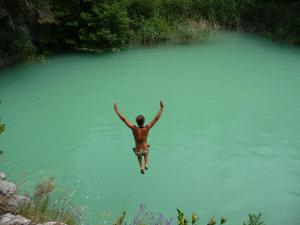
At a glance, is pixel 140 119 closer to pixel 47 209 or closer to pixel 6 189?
pixel 47 209

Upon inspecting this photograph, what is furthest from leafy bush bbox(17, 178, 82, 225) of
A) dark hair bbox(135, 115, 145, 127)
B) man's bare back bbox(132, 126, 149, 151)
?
dark hair bbox(135, 115, 145, 127)

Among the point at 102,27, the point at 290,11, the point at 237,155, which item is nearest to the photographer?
the point at 237,155

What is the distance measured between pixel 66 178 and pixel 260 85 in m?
7.68

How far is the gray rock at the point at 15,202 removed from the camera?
6048 millimetres

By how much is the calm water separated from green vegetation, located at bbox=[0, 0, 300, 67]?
0.97 metres

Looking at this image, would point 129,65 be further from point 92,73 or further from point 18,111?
point 18,111

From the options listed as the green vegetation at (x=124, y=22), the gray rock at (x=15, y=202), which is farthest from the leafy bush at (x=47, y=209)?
the green vegetation at (x=124, y=22)

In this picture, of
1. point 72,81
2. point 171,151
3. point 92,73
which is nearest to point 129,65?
point 92,73

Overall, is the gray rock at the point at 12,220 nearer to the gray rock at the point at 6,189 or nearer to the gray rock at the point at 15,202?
the gray rock at the point at 15,202

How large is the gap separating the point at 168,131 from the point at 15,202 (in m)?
5.02

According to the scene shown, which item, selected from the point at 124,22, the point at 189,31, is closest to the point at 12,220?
the point at 124,22

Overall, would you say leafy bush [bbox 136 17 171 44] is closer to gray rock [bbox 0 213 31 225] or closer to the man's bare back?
the man's bare back

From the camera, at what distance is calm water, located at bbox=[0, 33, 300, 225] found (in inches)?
310

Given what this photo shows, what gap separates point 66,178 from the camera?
8484 millimetres
